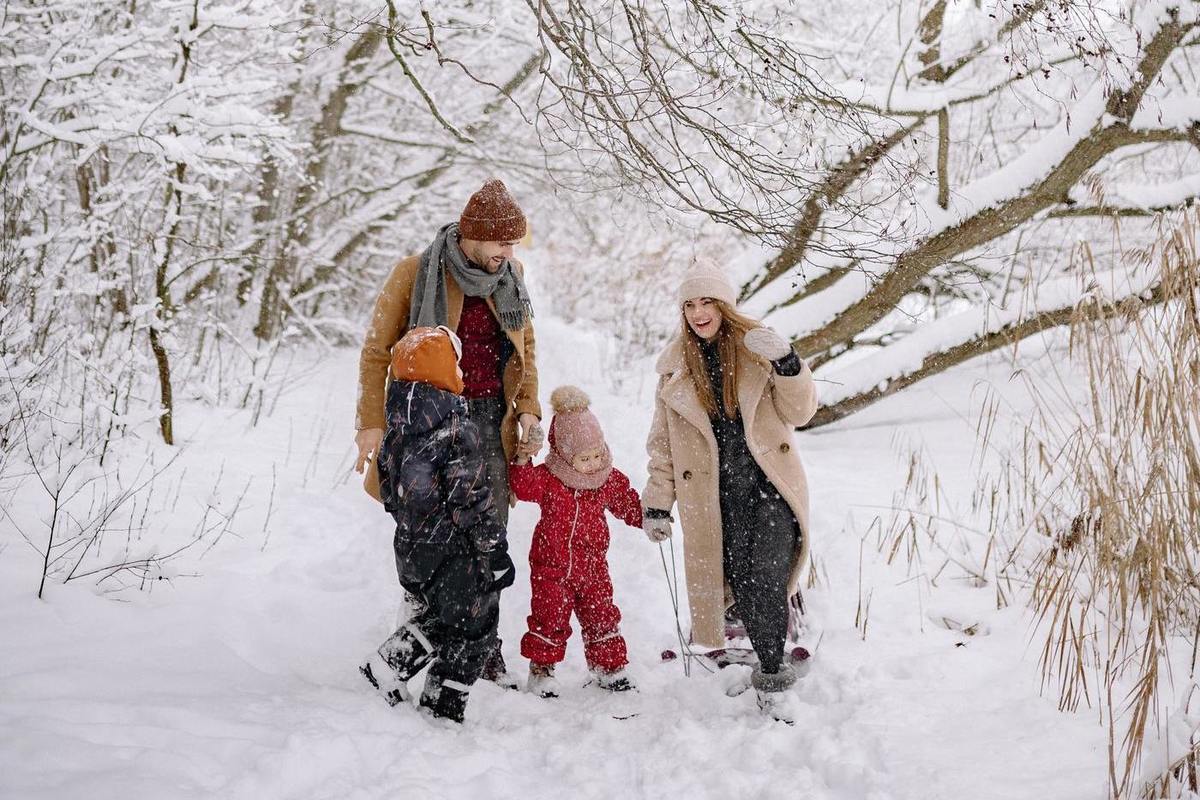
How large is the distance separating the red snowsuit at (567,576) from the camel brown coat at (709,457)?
27cm

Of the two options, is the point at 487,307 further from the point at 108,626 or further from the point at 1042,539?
the point at 1042,539

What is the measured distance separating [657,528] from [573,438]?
47cm

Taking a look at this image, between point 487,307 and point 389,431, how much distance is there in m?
0.67

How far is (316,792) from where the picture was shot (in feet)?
7.16

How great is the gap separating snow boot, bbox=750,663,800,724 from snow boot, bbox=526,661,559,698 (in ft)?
2.51

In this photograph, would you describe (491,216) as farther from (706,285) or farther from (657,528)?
(657,528)

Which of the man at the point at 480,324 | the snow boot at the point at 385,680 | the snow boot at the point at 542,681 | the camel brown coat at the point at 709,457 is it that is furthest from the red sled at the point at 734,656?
Result: the snow boot at the point at 385,680

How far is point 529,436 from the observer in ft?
10.4

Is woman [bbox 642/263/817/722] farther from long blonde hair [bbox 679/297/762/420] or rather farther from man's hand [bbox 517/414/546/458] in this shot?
man's hand [bbox 517/414/546/458]

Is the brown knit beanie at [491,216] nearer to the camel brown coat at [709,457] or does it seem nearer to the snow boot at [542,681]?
the camel brown coat at [709,457]

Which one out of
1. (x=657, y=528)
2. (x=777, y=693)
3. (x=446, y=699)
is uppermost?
(x=657, y=528)

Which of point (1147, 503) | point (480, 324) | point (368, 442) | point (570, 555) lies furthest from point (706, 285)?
point (1147, 503)

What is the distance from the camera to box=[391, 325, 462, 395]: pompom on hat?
2.73 m

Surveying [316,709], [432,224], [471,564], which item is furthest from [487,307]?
[432,224]
